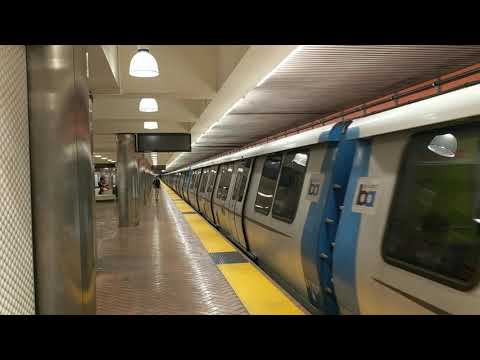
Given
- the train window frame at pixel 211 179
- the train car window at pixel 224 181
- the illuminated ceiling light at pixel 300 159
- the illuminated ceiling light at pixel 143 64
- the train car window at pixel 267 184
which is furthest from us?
the train window frame at pixel 211 179

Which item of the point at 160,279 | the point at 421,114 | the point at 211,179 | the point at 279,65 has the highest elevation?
the point at 279,65

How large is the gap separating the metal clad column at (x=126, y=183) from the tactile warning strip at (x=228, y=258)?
586 cm

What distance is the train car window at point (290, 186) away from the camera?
5.36 metres

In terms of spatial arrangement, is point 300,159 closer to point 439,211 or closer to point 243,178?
point 439,211

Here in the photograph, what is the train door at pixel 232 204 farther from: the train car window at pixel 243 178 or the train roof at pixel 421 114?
the train roof at pixel 421 114

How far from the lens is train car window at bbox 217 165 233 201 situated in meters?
11.1

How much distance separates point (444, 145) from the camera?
287cm

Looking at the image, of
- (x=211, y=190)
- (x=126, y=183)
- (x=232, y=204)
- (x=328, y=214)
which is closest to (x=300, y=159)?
(x=328, y=214)

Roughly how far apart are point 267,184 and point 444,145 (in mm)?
4305

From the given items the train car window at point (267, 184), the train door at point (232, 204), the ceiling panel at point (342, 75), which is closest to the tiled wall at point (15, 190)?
the ceiling panel at point (342, 75)

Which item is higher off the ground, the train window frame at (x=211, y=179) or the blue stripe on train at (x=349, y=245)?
the train window frame at (x=211, y=179)

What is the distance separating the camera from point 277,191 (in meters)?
6.29
